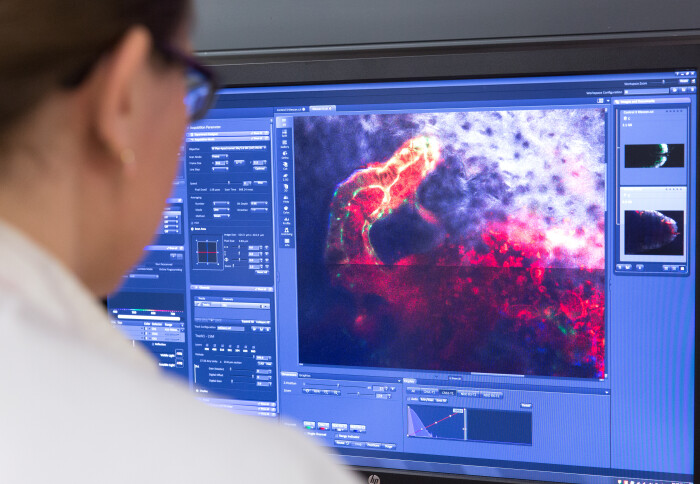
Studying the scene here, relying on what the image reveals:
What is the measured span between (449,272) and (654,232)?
0.21m

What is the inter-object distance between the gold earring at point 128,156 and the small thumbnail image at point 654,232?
0.52 meters

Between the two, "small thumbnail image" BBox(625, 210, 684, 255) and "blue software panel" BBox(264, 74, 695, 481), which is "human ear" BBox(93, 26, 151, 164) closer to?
"blue software panel" BBox(264, 74, 695, 481)

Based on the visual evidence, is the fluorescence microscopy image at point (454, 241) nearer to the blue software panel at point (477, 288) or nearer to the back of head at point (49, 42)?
the blue software panel at point (477, 288)

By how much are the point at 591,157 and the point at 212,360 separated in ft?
1.63

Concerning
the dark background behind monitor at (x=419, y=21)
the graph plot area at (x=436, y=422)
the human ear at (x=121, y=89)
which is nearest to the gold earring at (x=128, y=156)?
the human ear at (x=121, y=89)

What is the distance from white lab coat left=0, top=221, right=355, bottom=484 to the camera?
1.20 feet

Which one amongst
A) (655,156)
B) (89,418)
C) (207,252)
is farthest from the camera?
(207,252)

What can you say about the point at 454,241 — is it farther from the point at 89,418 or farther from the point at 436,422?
the point at 89,418

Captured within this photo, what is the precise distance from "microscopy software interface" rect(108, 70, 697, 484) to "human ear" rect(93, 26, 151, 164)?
419 mm

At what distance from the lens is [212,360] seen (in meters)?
0.95

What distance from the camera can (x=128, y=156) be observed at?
0.49 meters

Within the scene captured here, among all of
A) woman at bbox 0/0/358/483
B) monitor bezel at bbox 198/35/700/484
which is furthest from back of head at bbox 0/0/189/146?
monitor bezel at bbox 198/35/700/484

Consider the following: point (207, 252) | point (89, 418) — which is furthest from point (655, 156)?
point (89, 418)

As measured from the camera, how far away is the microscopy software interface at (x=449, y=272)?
2.63 ft
